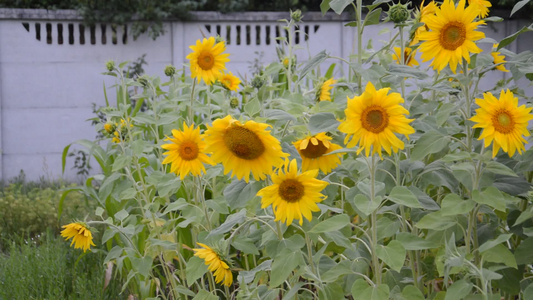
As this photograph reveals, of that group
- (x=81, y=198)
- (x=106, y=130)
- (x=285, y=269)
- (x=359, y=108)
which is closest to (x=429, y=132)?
(x=359, y=108)

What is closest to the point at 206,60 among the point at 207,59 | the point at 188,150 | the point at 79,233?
the point at 207,59

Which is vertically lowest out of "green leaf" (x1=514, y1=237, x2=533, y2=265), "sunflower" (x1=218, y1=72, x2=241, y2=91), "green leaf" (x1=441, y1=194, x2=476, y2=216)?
"green leaf" (x1=514, y1=237, x2=533, y2=265)

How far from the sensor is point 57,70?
625cm

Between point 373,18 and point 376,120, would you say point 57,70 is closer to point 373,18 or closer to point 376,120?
point 373,18

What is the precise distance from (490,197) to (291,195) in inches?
14.8

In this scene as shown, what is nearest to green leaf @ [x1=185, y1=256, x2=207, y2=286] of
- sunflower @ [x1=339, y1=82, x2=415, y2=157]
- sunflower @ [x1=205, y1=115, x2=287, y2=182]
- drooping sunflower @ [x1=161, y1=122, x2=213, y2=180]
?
drooping sunflower @ [x1=161, y1=122, x2=213, y2=180]

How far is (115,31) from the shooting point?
21.7 feet

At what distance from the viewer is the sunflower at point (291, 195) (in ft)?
3.97

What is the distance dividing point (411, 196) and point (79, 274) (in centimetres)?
177

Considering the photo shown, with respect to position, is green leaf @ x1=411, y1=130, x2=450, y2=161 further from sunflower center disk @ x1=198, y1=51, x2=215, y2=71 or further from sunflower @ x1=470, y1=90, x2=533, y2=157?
sunflower center disk @ x1=198, y1=51, x2=215, y2=71

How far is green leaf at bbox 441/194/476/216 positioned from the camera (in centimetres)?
123

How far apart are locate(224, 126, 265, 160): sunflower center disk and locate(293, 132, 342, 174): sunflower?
19cm

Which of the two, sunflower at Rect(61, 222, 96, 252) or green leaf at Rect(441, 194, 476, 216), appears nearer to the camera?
green leaf at Rect(441, 194, 476, 216)

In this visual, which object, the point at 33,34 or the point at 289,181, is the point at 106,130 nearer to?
the point at 289,181
